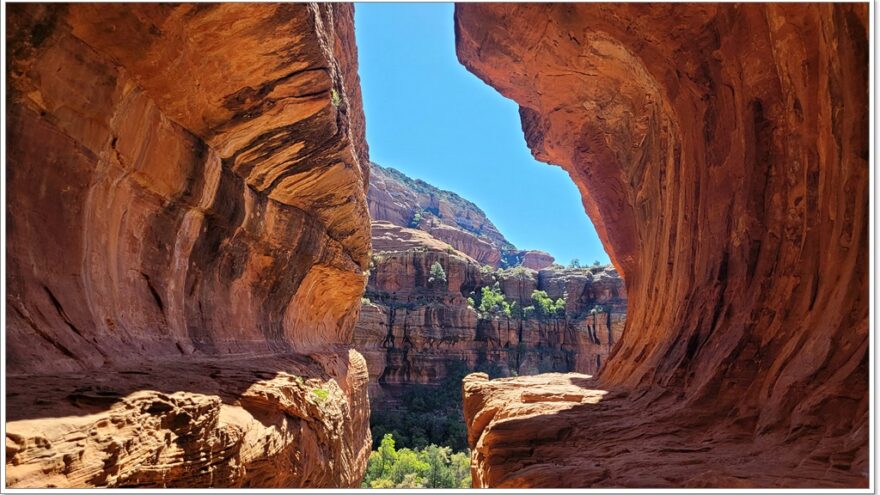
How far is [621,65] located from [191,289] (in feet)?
36.2

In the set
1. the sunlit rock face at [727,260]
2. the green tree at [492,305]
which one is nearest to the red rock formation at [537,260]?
the green tree at [492,305]

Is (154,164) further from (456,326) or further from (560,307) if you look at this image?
(560,307)

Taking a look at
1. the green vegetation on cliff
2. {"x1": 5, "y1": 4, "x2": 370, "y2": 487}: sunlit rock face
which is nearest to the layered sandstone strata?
the green vegetation on cliff

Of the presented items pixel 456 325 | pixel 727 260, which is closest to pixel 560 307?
pixel 456 325

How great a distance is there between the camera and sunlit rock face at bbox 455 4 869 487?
5.09 meters

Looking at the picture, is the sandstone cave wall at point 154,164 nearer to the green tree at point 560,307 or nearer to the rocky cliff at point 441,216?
the green tree at point 560,307

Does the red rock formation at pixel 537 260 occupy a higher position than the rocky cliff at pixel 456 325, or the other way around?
the red rock formation at pixel 537 260

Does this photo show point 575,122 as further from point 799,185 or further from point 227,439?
point 227,439

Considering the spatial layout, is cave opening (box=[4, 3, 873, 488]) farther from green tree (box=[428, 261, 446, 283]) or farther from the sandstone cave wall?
green tree (box=[428, 261, 446, 283])

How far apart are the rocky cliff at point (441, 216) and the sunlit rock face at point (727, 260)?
225ft

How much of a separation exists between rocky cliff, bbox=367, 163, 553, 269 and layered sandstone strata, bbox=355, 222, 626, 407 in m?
25.9

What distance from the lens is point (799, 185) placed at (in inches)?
265

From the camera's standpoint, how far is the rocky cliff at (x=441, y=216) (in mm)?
87188

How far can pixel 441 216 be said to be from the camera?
11119 centimetres
